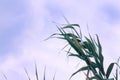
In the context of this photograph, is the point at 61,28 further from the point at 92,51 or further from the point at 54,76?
the point at 54,76

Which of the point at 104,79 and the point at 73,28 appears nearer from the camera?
the point at 104,79

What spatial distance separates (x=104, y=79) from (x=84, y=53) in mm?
319

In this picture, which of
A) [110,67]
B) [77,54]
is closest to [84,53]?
[77,54]

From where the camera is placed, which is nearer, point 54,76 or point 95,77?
point 95,77

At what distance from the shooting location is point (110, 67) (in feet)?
9.67

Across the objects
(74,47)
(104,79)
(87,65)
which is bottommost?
(104,79)

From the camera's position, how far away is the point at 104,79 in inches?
113

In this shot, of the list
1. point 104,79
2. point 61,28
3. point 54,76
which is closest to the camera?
point 104,79

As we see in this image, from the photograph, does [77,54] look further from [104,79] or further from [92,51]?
[104,79]

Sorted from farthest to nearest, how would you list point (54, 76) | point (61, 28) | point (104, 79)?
point (54, 76), point (61, 28), point (104, 79)

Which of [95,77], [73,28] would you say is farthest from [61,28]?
[95,77]

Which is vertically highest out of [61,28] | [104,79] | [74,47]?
[61,28]

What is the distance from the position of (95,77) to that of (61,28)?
2.00ft

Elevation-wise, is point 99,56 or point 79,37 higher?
point 79,37
